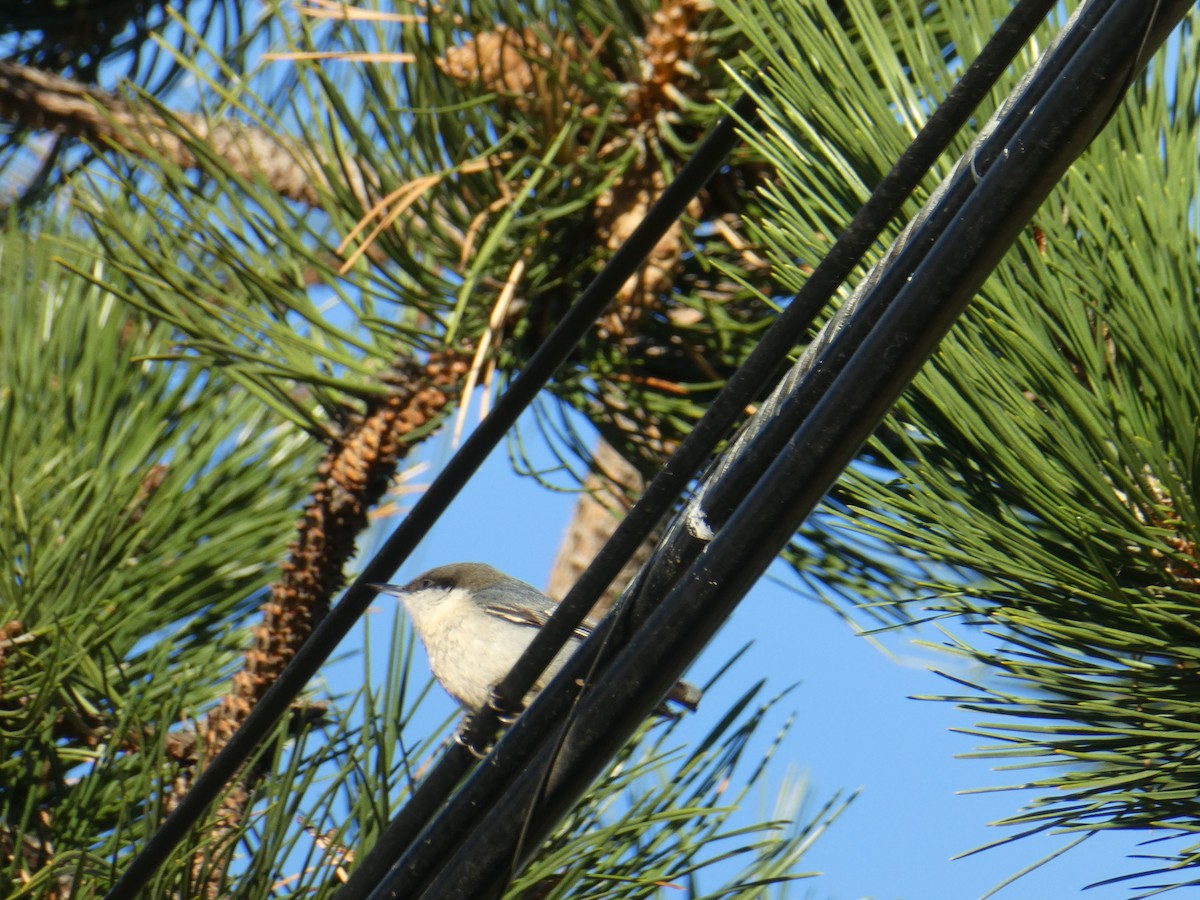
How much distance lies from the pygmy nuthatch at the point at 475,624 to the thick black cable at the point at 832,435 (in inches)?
41.7

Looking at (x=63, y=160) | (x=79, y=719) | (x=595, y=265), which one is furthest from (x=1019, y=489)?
(x=63, y=160)

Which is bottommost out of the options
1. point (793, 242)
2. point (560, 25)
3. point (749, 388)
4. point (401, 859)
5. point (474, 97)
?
point (401, 859)

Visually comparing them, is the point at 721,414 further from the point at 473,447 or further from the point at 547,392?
the point at 547,392

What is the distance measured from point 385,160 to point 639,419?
54 cm

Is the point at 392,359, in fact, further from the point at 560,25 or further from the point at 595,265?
the point at 560,25

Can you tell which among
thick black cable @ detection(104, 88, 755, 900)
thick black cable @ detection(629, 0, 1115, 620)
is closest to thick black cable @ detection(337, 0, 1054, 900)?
thick black cable @ detection(629, 0, 1115, 620)

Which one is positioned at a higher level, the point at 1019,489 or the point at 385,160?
the point at 385,160

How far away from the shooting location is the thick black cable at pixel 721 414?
3.22ft

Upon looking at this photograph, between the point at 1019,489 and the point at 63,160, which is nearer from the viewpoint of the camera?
the point at 1019,489

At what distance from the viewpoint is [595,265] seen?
1.89 meters

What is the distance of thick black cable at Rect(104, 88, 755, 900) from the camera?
130 centimetres

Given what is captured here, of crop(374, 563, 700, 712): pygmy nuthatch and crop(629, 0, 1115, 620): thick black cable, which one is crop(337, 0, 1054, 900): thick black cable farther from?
crop(374, 563, 700, 712): pygmy nuthatch

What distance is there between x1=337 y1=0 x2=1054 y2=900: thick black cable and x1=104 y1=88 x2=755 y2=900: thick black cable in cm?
18

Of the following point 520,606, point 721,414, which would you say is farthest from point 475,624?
point 721,414
